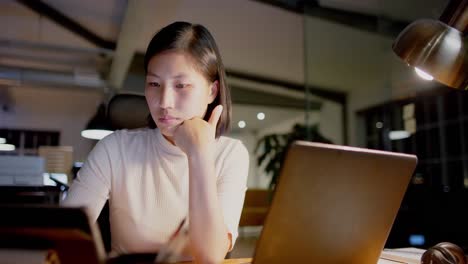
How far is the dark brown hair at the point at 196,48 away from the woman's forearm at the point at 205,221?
0.35 meters

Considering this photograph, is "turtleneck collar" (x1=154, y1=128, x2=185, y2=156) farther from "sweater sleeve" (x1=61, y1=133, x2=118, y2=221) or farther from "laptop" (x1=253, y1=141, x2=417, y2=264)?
"laptop" (x1=253, y1=141, x2=417, y2=264)

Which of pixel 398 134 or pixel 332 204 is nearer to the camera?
pixel 332 204

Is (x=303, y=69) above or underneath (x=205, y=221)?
above

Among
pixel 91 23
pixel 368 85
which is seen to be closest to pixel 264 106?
pixel 368 85

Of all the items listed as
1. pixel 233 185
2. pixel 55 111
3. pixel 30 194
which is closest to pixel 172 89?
pixel 233 185

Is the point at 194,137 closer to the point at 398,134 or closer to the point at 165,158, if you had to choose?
the point at 165,158

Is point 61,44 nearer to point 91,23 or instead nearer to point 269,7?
point 91,23

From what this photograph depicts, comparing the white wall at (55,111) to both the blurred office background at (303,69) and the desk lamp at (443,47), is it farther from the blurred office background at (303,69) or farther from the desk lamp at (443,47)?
the desk lamp at (443,47)

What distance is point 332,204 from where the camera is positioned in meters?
0.70

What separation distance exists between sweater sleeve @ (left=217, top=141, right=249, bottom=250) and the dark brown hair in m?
0.10

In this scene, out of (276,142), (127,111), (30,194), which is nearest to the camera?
(127,111)

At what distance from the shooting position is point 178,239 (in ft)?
1.57

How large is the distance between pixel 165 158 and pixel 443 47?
0.75 metres

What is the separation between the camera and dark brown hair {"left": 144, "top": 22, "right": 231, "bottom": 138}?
1.09 metres
